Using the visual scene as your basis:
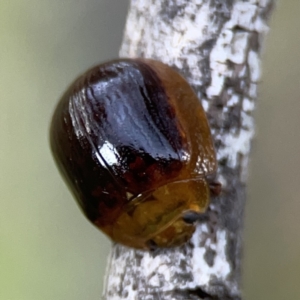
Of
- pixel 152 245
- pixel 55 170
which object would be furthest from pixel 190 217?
pixel 55 170

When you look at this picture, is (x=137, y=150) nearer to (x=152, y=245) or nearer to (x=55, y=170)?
(x=152, y=245)

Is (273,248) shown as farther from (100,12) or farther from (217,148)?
(100,12)

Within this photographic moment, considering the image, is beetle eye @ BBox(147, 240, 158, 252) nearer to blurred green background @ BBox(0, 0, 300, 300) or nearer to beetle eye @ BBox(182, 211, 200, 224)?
beetle eye @ BBox(182, 211, 200, 224)

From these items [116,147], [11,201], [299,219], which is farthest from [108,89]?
[299,219]

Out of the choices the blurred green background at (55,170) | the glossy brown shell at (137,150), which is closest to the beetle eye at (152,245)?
the glossy brown shell at (137,150)

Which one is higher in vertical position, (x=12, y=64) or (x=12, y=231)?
(x=12, y=64)

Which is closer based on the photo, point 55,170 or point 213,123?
point 213,123

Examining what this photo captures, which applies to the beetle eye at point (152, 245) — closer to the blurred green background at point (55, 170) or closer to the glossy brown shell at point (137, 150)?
the glossy brown shell at point (137, 150)
